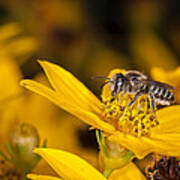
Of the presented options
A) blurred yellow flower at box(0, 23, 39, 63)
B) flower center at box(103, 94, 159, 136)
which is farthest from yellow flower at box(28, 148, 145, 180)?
blurred yellow flower at box(0, 23, 39, 63)

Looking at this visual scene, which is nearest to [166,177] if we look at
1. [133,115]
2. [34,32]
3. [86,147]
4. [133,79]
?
[133,115]

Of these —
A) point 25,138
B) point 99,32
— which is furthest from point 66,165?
point 99,32

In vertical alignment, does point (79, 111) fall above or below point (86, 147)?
below

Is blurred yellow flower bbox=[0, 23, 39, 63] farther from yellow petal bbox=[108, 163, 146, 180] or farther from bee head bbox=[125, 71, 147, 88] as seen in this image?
yellow petal bbox=[108, 163, 146, 180]

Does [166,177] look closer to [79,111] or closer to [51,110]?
[79,111]

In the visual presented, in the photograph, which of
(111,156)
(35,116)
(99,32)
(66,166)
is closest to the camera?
(66,166)

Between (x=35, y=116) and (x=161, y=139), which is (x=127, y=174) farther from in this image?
(x=35, y=116)

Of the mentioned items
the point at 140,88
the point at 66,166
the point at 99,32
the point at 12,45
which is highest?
the point at 99,32
